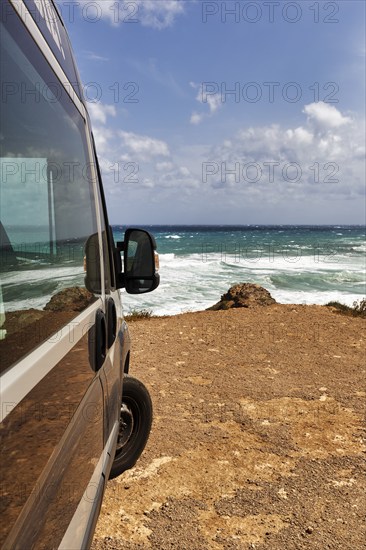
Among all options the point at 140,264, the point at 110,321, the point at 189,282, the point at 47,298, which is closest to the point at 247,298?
the point at 140,264

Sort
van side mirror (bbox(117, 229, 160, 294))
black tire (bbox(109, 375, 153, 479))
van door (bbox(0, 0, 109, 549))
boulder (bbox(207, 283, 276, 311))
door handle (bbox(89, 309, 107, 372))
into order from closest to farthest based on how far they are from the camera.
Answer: van door (bbox(0, 0, 109, 549)) < door handle (bbox(89, 309, 107, 372)) < van side mirror (bbox(117, 229, 160, 294)) < black tire (bbox(109, 375, 153, 479)) < boulder (bbox(207, 283, 276, 311))

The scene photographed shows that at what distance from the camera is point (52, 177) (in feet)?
4.56

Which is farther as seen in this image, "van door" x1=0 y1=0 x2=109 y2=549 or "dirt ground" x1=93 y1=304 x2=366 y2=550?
"dirt ground" x1=93 y1=304 x2=366 y2=550

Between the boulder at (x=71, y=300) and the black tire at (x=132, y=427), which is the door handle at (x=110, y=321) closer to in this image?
the boulder at (x=71, y=300)

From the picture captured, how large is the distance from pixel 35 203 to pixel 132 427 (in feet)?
8.83

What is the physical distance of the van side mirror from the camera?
265 centimetres

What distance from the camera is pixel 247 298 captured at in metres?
11.4

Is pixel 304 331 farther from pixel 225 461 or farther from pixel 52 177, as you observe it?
pixel 52 177

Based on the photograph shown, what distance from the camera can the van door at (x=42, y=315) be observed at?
3.26 feet

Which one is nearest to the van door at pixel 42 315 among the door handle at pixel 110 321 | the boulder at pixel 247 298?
the door handle at pixel 110 321

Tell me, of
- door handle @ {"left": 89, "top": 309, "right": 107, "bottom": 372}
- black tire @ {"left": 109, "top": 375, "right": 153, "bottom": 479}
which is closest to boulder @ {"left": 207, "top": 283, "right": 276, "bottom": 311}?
black tire @ {"left": 109, "top": 375, "right": 153, "bottom": 479}

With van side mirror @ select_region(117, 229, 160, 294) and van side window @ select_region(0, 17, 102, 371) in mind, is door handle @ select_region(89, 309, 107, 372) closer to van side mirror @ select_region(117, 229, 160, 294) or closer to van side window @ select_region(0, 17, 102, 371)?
van side window @ select_region(0, 17, 102, 371)

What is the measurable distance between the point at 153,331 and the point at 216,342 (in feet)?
4.61

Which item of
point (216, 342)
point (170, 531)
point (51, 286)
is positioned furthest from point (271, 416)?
point (51, 286)
